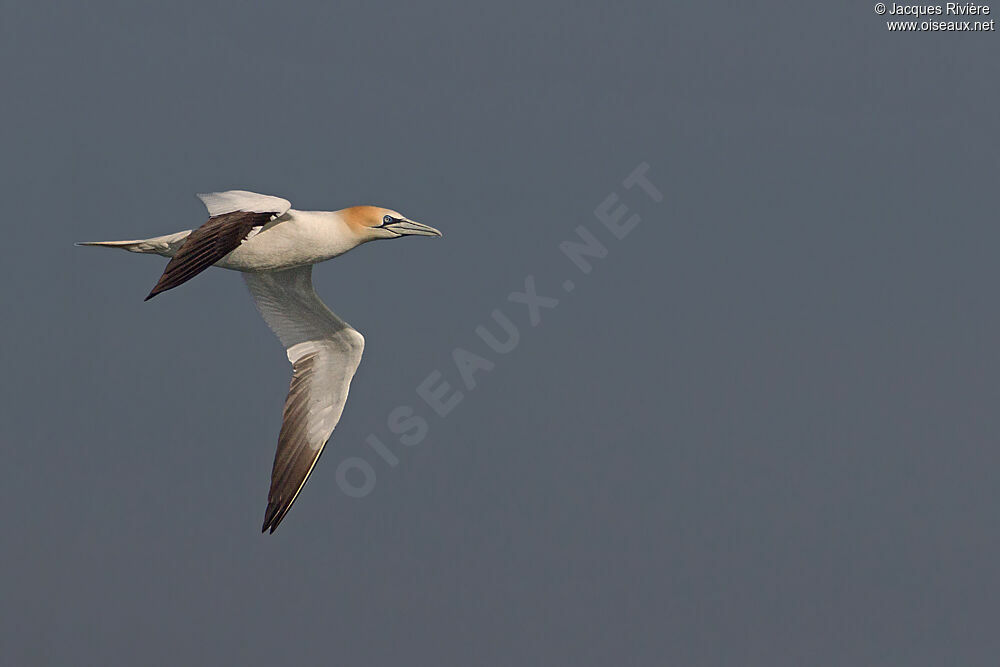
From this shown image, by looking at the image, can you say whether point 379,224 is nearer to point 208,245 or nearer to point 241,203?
point 241,203

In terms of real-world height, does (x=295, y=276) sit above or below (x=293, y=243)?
above

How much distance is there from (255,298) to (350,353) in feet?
9.90

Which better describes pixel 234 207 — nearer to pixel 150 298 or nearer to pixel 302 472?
pixel 150 298

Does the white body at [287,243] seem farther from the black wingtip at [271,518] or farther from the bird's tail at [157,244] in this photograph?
the black wingtip at [271,518]

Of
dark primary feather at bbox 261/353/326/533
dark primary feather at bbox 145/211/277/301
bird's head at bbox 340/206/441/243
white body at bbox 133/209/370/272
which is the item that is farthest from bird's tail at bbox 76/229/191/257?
dark primary feather at bbox 261/353/326/533

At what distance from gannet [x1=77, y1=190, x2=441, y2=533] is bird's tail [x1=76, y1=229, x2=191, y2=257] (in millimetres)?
23

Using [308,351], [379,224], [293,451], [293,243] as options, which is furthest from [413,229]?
[293,451]

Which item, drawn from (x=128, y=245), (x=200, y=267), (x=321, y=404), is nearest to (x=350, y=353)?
(x=321, y=404)

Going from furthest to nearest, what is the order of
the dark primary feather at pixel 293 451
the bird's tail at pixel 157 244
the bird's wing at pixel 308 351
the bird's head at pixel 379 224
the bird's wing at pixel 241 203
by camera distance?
the bird's wing at pixel 308 351
the dark primary feather at pixel 293 451
the bird's head at pixel 379 224
the bird's tail at pixel 157 244
the bird's wing at pixel 241 203

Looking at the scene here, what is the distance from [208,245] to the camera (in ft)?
78.7

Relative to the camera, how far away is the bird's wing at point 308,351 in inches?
1259

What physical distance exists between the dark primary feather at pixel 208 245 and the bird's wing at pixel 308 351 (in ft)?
21.8

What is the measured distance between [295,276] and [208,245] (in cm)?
824

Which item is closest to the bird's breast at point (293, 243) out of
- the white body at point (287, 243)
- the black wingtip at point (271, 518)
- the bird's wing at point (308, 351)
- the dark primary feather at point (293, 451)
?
the white body at point (287, 243)
